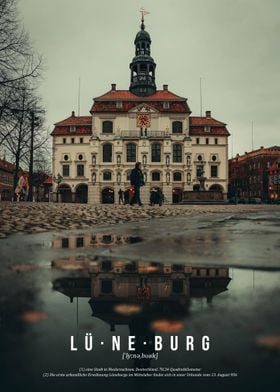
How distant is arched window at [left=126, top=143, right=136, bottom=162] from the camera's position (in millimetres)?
47094

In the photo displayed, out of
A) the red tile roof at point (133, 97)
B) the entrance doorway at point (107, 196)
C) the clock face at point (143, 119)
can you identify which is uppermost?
the red tile roof at point (133, 97)

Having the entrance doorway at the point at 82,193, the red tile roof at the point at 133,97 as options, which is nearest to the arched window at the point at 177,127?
the red tile roof at the point at 133,97

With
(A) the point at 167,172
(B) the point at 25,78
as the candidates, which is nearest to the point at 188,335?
(B) the point at 25,78

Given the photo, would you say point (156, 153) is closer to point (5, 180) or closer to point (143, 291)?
point (5, 180)

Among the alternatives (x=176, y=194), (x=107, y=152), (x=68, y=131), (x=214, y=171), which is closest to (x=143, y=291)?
(x=176, y=194)

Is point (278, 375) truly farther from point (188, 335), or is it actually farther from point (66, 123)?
point (66, 123)

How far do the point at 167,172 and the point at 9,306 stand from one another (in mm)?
45707

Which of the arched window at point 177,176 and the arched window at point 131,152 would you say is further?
the arched window at point 131,152

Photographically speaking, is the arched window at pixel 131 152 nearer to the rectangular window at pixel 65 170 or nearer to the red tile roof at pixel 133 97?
the red tile roof at pixel 133 97

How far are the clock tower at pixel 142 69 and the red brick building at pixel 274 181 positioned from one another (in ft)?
118

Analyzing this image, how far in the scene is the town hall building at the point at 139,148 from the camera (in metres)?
46.7

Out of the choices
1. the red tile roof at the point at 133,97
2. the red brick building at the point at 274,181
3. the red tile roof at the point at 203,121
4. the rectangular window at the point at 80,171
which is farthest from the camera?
the red brick building at the point at 274,181

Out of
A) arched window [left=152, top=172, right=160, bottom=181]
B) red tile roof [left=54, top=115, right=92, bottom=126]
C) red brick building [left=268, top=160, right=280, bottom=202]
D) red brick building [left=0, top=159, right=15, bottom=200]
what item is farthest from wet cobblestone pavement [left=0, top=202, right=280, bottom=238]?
red brick building [left=0, top=159, right=15, bottom=200]

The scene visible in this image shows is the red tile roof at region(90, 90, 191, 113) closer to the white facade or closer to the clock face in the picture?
the white facade
